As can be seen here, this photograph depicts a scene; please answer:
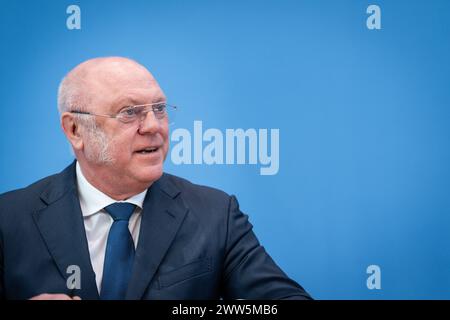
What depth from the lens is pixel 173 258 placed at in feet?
5.47

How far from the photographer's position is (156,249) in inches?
64.6

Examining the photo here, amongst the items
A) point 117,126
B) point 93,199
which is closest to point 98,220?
point 93,199

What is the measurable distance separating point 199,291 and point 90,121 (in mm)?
582

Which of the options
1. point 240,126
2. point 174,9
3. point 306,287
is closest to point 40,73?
point 174,9

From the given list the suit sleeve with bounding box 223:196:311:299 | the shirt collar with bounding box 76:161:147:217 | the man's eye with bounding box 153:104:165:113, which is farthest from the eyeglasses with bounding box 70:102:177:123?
the suit sleeve with bounding box 223:196:311:299

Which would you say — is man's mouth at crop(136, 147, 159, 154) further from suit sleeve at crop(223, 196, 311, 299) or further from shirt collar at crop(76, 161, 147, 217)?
suit sleeve at crop(223, 196, 311, 299)

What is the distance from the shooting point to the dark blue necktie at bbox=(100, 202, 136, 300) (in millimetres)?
1605

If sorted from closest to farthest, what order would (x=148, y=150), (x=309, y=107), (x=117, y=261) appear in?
(x=117, y=261), (x=148, y=150), (x=309, y=107)

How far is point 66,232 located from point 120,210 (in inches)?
6.3

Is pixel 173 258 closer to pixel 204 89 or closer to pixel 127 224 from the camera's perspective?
pixel 127 224

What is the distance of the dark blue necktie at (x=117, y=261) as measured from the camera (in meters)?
1.61

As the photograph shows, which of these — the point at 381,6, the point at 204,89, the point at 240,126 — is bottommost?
the point at 240,126

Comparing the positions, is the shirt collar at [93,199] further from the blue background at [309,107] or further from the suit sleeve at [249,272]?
the blue background at [309,107]

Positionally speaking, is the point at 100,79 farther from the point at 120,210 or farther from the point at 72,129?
the point at 120,210
